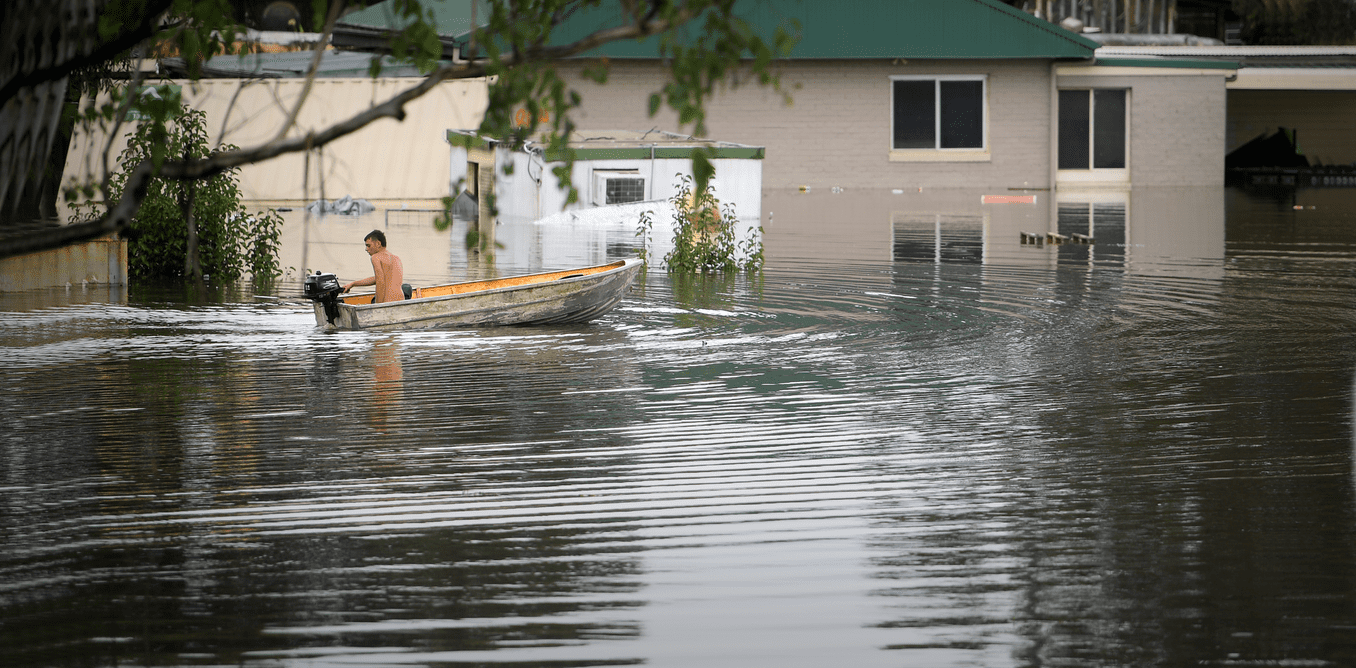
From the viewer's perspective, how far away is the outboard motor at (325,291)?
12820 mm

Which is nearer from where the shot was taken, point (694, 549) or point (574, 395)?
point (694, 549)

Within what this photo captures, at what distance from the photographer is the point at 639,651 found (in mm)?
4926

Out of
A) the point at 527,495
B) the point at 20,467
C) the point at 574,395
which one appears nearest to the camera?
the point at 527,495

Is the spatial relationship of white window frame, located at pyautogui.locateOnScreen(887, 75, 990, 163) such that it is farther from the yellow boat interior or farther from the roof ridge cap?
the yellow boat interior

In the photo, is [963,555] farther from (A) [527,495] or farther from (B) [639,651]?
(A) [527,495]

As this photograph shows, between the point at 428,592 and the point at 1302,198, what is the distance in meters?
36.6

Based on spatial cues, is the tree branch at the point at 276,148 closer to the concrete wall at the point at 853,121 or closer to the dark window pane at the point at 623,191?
the dark window pane at the point at 623,191

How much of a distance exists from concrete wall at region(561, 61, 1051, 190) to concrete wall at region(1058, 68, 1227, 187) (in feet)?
5.56

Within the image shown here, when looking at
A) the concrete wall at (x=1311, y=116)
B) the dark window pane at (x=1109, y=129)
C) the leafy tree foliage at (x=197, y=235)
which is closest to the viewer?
the leafy tree foliage at (x=197, y=235)

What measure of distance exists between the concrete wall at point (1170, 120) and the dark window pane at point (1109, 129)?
376 mm

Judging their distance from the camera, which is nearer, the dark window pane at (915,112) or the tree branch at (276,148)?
the tree branch at (276,148)

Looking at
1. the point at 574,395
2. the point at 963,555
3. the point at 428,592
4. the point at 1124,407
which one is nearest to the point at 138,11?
the point at 428,592

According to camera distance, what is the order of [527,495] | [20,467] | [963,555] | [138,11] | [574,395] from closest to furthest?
1. [138,11]
2. [963,555]
3. [527,495]
4. [20,467]
5. [574,395]

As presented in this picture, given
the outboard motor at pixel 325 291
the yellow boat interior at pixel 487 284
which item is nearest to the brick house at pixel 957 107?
the yellow boat interior at pixel 487 284
